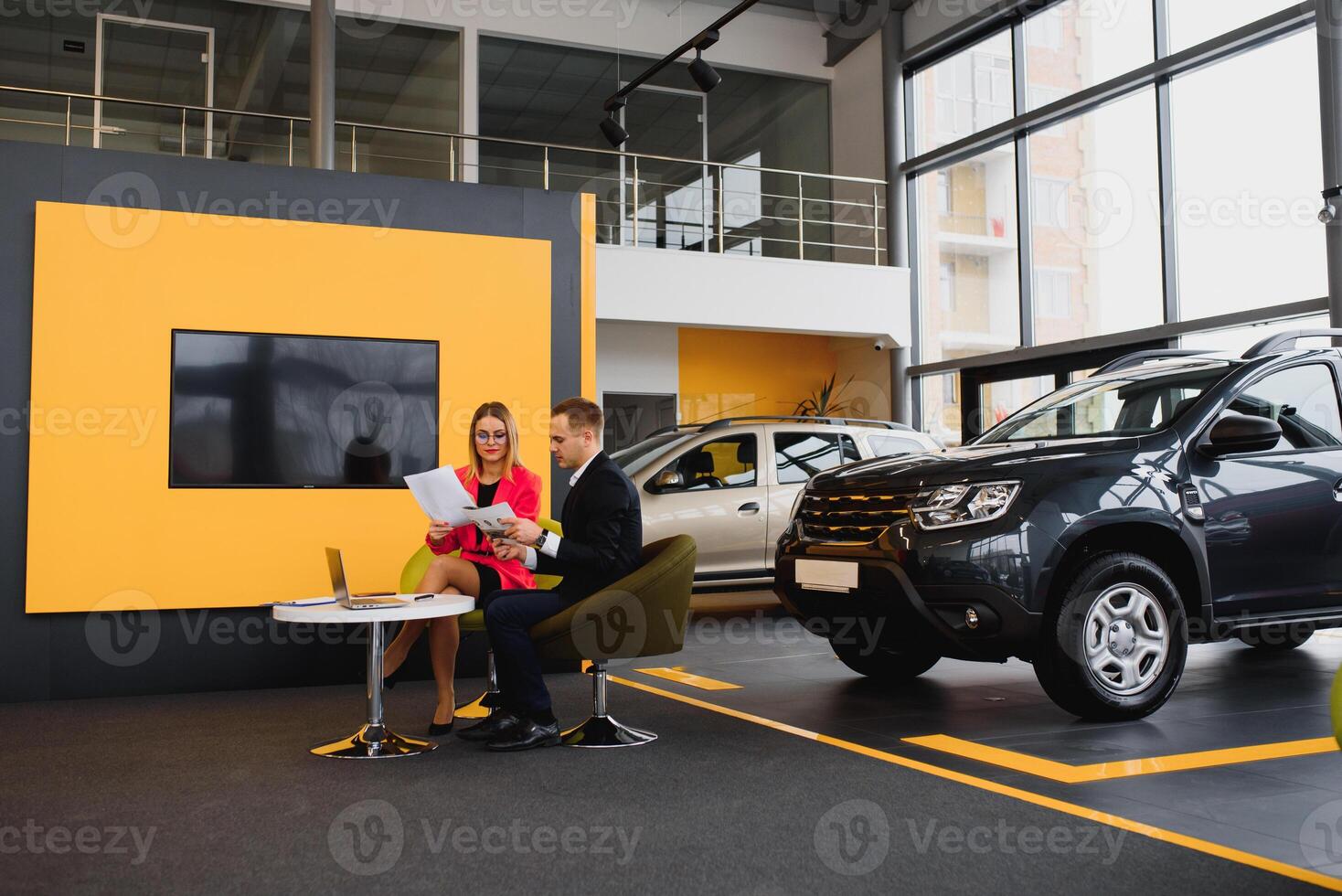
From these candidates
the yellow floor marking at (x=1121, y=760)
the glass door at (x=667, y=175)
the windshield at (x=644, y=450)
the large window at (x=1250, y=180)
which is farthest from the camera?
the glass door at (x=667, y=175)

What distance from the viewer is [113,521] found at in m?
5.42

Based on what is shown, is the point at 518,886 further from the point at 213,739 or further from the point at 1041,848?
the point at 213,739

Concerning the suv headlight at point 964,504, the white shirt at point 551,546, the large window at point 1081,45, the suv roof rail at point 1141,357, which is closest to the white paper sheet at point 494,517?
the white shirt at point 551,546

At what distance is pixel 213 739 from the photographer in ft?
14.4

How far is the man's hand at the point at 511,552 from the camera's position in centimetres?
419

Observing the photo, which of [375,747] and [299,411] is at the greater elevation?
[299,411]

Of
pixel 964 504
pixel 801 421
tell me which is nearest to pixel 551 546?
pixel 964 504

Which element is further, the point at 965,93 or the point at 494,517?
the point at 965,93

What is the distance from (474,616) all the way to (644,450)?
3.73 m

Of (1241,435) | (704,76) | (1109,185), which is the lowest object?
(1241,435)

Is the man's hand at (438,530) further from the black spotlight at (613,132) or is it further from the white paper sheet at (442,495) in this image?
the black spotlight at (613,132)

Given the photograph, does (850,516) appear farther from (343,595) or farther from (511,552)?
(343,595)

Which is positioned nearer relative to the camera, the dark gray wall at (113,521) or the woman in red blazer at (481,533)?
the woman in red blazer at (481,533)

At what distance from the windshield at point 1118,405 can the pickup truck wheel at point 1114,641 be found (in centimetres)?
67
